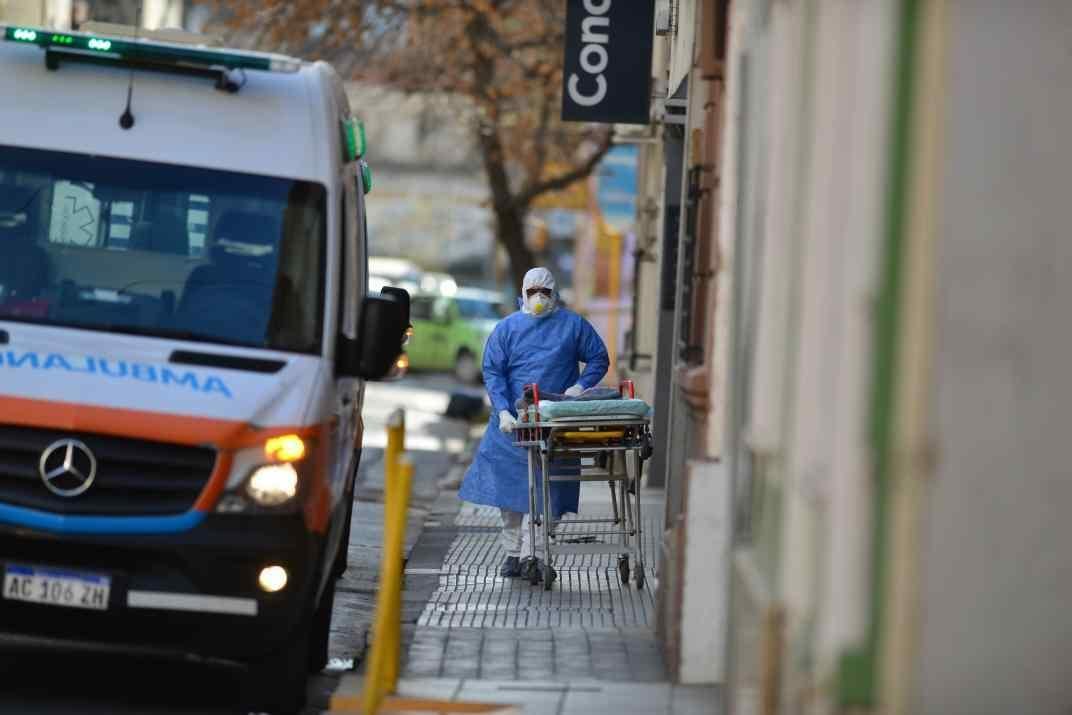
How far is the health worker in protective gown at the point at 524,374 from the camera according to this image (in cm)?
1238

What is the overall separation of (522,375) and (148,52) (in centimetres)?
416

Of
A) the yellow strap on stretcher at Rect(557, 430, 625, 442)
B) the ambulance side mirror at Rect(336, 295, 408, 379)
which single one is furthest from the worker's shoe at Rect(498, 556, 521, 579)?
the ambulance side mirror at Rect(336, 295, 408, 379)

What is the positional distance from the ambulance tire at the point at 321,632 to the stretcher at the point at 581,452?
214cm

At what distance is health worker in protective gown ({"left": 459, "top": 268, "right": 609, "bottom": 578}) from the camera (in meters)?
12.4

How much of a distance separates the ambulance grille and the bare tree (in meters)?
16.6

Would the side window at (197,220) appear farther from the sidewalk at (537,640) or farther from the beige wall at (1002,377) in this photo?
the beige wall at (1002,377)

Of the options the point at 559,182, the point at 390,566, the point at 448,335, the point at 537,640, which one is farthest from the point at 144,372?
the point at 448,335

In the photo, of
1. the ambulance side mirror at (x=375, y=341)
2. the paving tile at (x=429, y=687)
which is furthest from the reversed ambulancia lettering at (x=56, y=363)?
the paving tile at (x=429, y=687)

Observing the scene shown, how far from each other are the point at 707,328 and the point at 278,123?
6.63 feet

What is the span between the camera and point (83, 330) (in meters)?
8.56

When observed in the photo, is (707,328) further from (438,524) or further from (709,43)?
(438,524)

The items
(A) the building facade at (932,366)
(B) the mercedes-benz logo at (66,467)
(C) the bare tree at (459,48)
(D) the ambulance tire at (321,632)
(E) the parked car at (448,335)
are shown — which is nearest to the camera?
(A) the building facade at (932,366)

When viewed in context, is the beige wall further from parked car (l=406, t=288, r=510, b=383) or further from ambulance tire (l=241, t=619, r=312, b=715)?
parked car (l=406, t=288, r=510, b=383)

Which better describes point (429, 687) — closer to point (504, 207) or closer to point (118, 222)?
point (118, 222)
